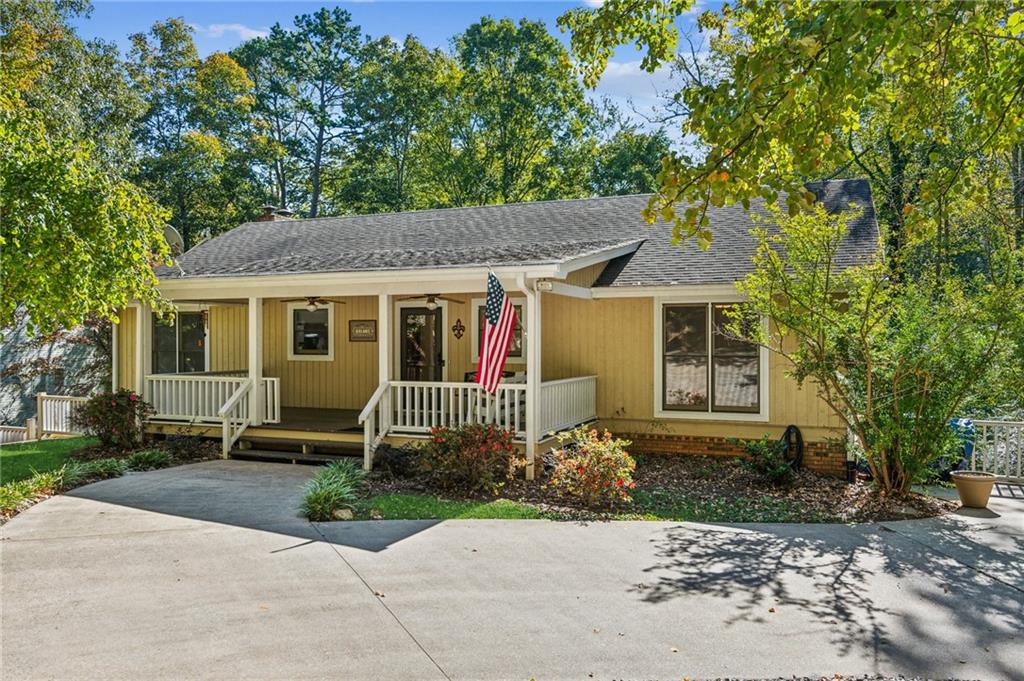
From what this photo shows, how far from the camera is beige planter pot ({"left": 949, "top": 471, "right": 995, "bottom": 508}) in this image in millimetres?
8125

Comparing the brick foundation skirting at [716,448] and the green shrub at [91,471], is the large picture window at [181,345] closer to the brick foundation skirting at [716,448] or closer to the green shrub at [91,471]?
the green shrub at [91,471]

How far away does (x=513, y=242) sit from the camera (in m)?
13.2

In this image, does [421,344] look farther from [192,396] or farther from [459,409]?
[192,396]

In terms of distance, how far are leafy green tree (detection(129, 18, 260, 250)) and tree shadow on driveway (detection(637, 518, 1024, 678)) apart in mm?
24407

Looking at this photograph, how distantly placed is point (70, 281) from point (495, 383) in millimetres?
Answer: 4784

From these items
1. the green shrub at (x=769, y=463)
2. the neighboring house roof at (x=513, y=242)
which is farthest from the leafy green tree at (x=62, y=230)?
the green shrub at (x=769, y=463)

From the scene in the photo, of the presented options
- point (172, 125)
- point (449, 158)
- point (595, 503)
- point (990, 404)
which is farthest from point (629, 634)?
point (172, 125)

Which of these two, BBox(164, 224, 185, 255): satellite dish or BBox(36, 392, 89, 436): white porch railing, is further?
BBox(36, 392, 89, 436): white porch railing

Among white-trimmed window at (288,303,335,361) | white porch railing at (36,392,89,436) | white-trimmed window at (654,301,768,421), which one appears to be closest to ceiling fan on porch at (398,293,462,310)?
white-trimmed window at (288,303,335,361)

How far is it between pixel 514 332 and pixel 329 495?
5396 millimetres

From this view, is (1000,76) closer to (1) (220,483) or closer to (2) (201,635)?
(2) (201,635)

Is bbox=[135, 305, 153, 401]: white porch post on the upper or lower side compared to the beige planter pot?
upper

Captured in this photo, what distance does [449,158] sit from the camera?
93.7 feet

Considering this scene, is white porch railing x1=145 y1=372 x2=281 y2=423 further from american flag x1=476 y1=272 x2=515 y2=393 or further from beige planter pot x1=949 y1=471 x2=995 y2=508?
beige planter pot x1=949 y1=471 x2=995 y2=508
